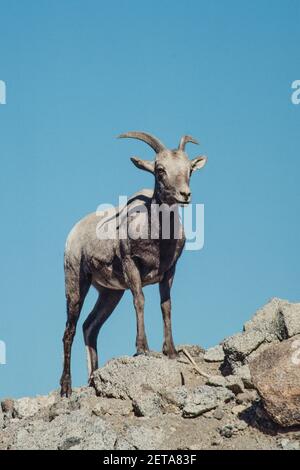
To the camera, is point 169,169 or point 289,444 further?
point 169,169

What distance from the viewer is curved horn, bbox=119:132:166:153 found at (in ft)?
60.3

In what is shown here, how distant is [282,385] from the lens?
14.1 metres

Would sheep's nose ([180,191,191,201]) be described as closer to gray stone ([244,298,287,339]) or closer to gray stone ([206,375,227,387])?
gray stone ([244,298,287,339])

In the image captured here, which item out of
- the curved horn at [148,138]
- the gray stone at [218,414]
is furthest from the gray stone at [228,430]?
the curved horn at [148,138]

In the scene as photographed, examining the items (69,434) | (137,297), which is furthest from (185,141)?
(69,434)

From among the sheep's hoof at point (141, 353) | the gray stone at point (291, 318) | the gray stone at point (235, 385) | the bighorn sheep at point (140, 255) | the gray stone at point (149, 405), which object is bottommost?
the gray stone at point (149, 405)

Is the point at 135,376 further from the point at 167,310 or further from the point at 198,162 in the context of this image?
the point at 198,162

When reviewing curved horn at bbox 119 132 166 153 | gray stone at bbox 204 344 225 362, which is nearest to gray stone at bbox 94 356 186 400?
gray stone at bbox 204 344 225 362

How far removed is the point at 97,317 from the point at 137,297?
300 cm

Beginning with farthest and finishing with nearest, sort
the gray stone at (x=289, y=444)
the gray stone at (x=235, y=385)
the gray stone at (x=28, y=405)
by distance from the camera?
1. the gray stone at (x=28, y=405)
2. the gray stone at (x=235, y=385)
3. the gray stone at (x=289, y=444)

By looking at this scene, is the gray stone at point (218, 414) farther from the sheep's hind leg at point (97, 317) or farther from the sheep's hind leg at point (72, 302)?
the sheep's hind leg at point (97, 317)

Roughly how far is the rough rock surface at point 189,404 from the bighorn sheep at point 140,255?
1.05m

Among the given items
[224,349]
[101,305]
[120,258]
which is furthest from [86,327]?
[224,349]

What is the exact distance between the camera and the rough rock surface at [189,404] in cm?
1433
